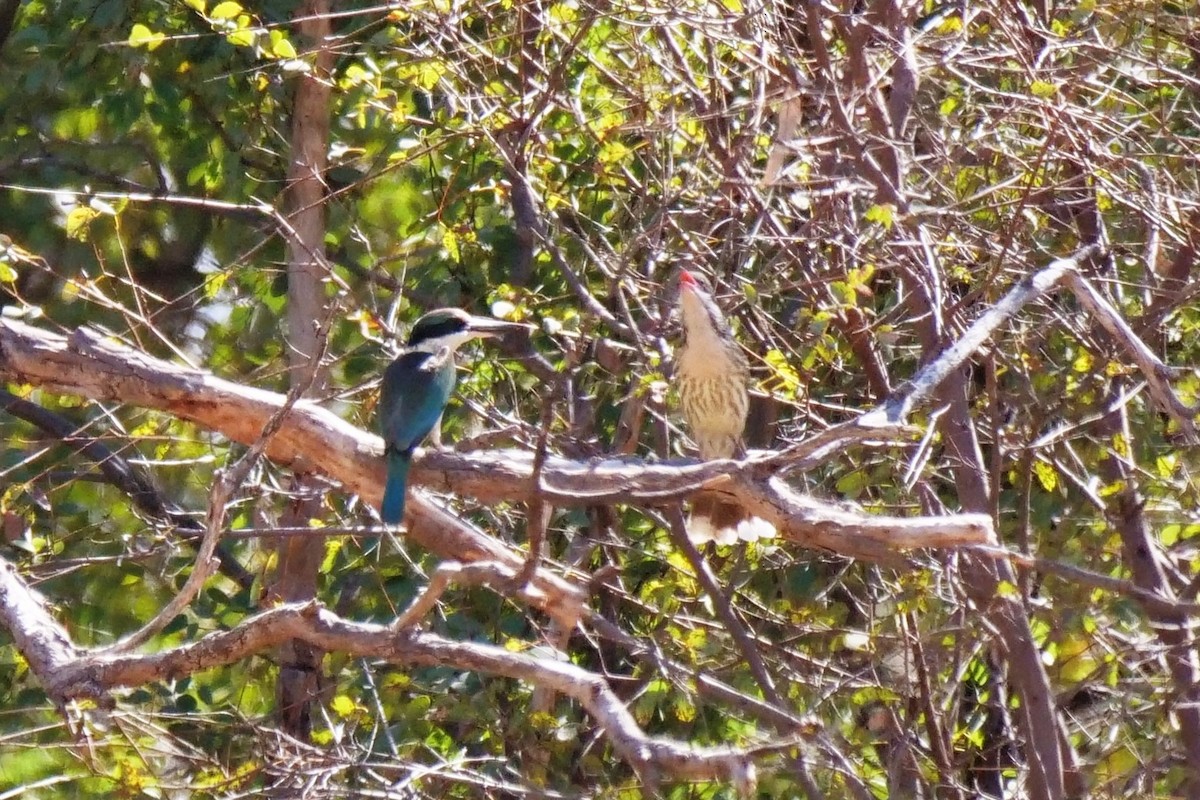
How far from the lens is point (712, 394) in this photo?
5039 millimetres

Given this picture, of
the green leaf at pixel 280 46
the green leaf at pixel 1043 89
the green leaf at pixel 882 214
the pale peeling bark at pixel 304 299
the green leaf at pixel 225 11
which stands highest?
the green leaf at pixel 225 11

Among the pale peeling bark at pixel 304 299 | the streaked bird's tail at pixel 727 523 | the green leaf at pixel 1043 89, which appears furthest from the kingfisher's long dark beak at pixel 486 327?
the green leaf at pixel 1043 89

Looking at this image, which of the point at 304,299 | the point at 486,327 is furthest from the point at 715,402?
the point at 304,299

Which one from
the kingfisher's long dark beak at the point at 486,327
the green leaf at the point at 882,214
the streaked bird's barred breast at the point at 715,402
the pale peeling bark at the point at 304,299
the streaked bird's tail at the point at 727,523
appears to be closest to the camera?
the green leaf at the point at 882,214

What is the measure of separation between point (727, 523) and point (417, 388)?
102 cm

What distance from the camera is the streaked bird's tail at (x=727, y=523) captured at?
15.2 ft

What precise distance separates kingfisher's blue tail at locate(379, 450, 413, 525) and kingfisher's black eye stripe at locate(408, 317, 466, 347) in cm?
97

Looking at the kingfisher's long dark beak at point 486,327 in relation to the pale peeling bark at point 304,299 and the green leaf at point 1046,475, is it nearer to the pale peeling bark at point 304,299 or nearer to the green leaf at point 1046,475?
the pale peeling bark at point 304,299

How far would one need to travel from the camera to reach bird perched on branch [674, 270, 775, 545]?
4656mm

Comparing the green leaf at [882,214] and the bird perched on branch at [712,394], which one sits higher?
the green leaf at [882,214]

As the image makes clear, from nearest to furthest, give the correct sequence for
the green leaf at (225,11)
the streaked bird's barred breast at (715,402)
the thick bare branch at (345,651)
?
the thick bare branch at (345,651) → the green leaf at (225,11) → the streaked bird's barred breast at (715,402)

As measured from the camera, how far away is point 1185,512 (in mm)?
4422

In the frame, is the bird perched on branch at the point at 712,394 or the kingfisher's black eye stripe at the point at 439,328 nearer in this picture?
the bird perched on branch at the point at 712,394

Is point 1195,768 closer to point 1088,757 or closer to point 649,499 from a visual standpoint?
point 1088,757
